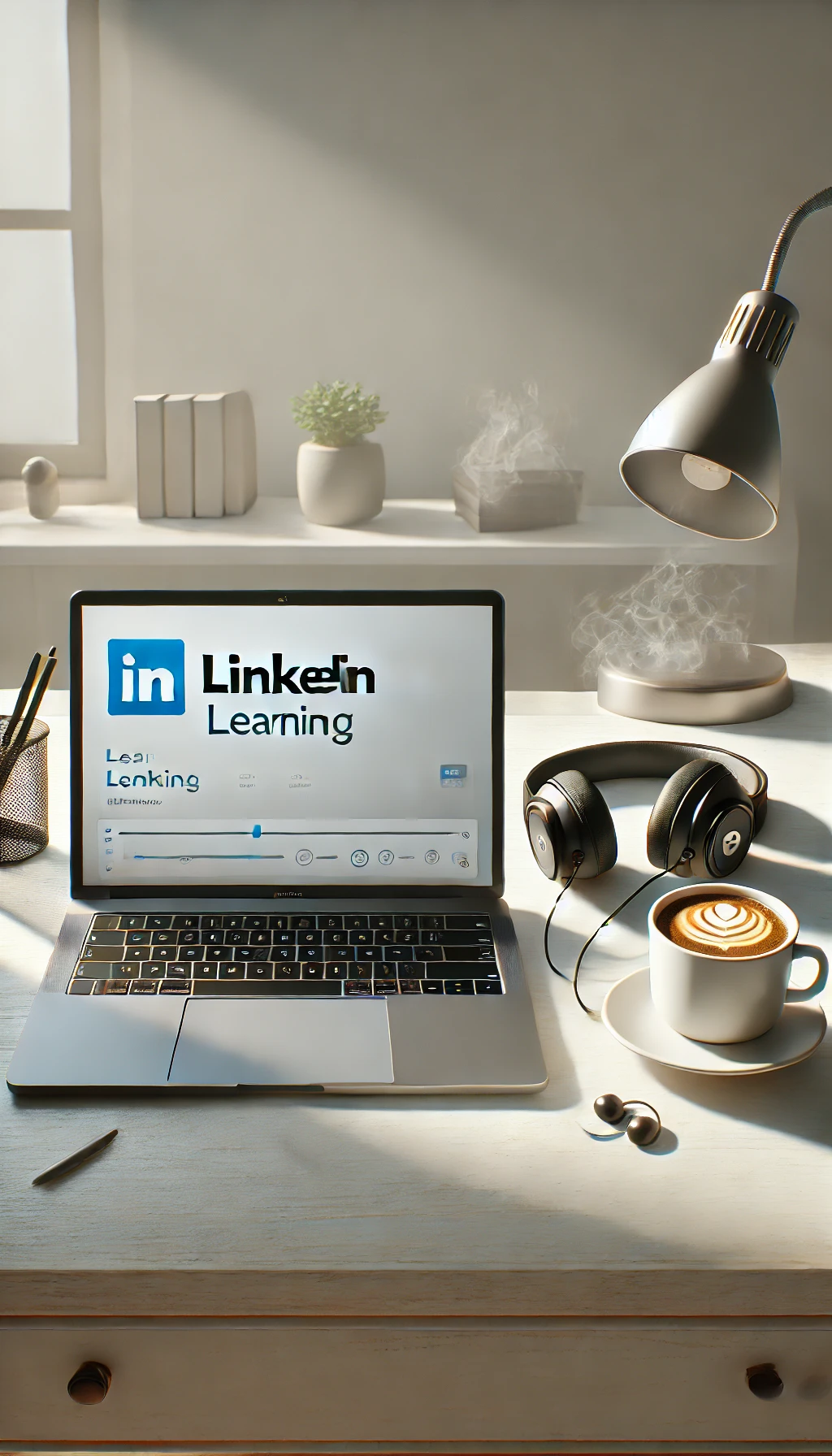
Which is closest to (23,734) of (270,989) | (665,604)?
(270,989)

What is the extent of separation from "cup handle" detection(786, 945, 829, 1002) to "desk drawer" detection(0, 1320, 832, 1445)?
21 centimetres

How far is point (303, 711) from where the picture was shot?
3.14 feet

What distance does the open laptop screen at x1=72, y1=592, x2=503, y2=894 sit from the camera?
37.1 inches

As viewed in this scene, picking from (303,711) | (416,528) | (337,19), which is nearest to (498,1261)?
(303,711)

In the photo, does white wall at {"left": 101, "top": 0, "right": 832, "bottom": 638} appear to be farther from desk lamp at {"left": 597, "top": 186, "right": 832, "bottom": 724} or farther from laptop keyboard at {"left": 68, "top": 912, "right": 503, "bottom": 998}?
laptop keyboard at {"left": 68, "top": 912, "right": 503, "bottom": 998}

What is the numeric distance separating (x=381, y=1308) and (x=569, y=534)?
207 cm

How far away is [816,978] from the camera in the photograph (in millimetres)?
779

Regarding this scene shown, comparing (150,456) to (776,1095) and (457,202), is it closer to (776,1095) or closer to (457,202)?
(457,202)

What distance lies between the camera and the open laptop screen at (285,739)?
94 cm

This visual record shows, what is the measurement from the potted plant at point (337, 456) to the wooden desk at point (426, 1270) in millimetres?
1933

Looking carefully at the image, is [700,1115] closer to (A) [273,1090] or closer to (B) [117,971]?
(A) [273,1090]

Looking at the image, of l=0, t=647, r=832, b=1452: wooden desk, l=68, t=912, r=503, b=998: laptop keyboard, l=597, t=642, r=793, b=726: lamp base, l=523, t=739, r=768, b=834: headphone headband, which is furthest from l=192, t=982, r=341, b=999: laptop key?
l=597, t=642, r=793, b=726: lamp base

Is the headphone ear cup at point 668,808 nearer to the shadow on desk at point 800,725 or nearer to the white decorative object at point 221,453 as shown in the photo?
the shadow on desk at point 800,725

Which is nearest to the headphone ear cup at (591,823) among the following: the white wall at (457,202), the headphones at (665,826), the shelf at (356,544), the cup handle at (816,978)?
the headphones at (665,826)
